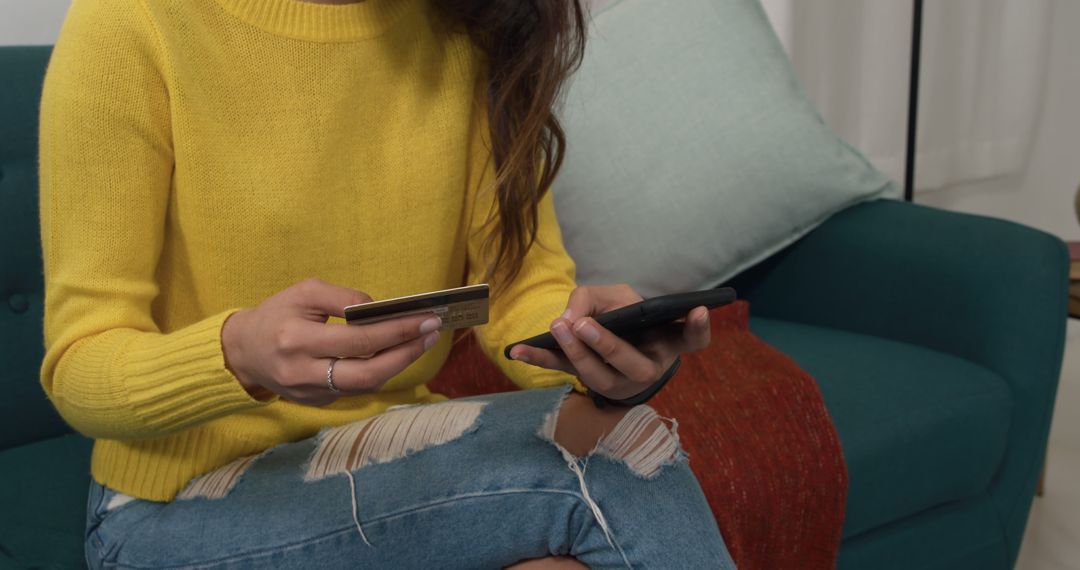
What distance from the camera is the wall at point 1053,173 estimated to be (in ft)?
9.64

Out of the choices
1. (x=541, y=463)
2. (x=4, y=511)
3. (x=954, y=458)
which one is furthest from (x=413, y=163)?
(x=954, y=458)

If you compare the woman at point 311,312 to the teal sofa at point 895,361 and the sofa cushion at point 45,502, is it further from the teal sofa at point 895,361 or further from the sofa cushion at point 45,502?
the teal sofa at point 895,361

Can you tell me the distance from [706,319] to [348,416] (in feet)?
1.22

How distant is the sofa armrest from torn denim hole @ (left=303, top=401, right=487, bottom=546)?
0.85 meters

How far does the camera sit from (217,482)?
896 mm

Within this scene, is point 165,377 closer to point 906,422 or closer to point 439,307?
point 439,307

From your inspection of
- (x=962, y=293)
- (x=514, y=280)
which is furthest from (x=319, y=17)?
(x=962, y=293)

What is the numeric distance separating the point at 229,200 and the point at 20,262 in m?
0.52

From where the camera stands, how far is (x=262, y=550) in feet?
2.68

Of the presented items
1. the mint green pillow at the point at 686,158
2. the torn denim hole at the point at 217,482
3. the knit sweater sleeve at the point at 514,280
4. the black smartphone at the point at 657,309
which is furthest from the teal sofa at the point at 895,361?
the black smartphone at the point at 657,309

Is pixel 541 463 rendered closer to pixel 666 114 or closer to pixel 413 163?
pixel 413 163

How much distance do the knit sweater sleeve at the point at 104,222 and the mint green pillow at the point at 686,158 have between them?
76 cm

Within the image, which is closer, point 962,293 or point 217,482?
point 217,482

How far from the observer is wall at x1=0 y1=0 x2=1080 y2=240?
9.64ft
